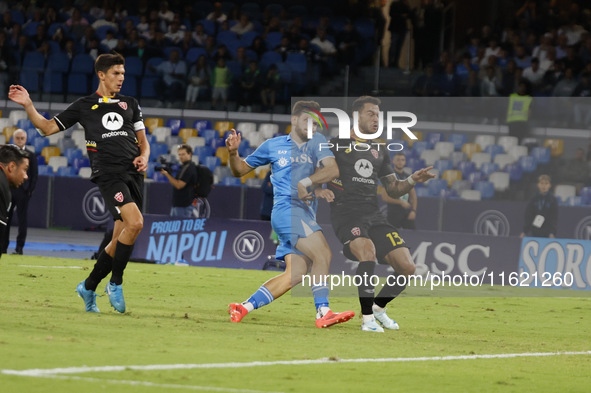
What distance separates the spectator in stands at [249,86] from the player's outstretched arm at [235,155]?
1498 cm

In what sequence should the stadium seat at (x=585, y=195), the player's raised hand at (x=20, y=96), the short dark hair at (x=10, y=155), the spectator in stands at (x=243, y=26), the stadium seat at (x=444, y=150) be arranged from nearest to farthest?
1. the short dark hair at (x=10, y=155)
2. the player's raised hand at (x=20, y=96)
3. the stadium seat at (x=444, y=150)
4. the stadium seat at (x=585, y=195)
5. the spectator in stands at (x=243, y=26)

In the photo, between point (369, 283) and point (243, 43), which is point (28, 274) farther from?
point (243, 43)

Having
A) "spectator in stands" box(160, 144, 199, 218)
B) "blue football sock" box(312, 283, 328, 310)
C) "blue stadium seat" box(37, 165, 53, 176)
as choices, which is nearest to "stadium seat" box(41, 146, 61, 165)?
"blue stadium seat" box(37, 165, 53, 176)

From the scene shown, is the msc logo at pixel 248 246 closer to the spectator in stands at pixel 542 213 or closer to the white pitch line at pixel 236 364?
the spectator in stands at pixel 542 213

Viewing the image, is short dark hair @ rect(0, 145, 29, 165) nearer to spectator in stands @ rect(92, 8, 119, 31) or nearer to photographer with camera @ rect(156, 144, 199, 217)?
photographer with camera @ rect(156, 144, 199, 217)

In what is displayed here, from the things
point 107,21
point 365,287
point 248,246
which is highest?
point 107,21

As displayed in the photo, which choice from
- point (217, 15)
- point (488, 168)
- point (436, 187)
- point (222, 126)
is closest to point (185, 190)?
point (436, 187)

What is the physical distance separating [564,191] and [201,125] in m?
10.6

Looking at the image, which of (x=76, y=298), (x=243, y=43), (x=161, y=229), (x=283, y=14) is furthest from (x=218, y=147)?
Result: (x=76, y=298)

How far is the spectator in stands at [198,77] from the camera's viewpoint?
2519 cm

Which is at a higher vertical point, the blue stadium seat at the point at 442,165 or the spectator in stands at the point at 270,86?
the spectator in stands at the point at 270,86

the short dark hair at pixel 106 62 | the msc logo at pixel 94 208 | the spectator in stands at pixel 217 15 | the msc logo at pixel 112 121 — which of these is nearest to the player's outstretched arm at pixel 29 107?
the msc logo at pixel 112 121

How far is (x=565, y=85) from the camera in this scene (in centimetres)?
2358

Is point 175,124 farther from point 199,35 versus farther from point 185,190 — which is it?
point 185,190
